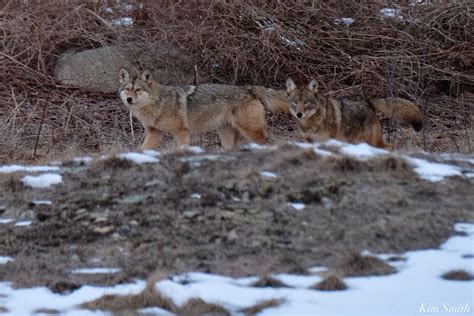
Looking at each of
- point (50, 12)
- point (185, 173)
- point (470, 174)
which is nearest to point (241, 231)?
point (185, 173)

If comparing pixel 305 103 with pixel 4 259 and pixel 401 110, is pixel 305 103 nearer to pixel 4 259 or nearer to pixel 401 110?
pixel 401 110

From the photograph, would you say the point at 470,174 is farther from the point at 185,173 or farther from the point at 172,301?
the point at 172,301

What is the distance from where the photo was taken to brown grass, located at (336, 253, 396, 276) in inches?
223

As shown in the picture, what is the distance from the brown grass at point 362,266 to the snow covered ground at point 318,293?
0.07 metres

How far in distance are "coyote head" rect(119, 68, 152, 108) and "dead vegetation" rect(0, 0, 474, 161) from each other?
2.59 m

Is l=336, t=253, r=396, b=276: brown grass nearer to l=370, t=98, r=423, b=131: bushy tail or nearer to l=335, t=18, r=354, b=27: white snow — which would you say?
l=370, t=98, r=423, b=131: bushy tail

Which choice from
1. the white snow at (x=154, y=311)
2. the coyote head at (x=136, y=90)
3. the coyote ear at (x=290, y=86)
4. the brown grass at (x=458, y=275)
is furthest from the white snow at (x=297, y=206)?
the coyote head at (x=136, y=90)

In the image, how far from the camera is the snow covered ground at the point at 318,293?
513 centimetres

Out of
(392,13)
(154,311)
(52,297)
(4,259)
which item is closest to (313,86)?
(4,259)

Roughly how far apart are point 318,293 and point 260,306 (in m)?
0.41

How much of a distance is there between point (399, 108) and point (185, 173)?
3.95 m

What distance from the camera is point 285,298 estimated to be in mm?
5266

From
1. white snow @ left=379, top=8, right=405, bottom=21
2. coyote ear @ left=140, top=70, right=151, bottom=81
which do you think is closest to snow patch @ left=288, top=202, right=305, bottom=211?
coyote ear @ left=140, top=70, right=151, bottom=81

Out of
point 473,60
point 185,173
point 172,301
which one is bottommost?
point 172,301
